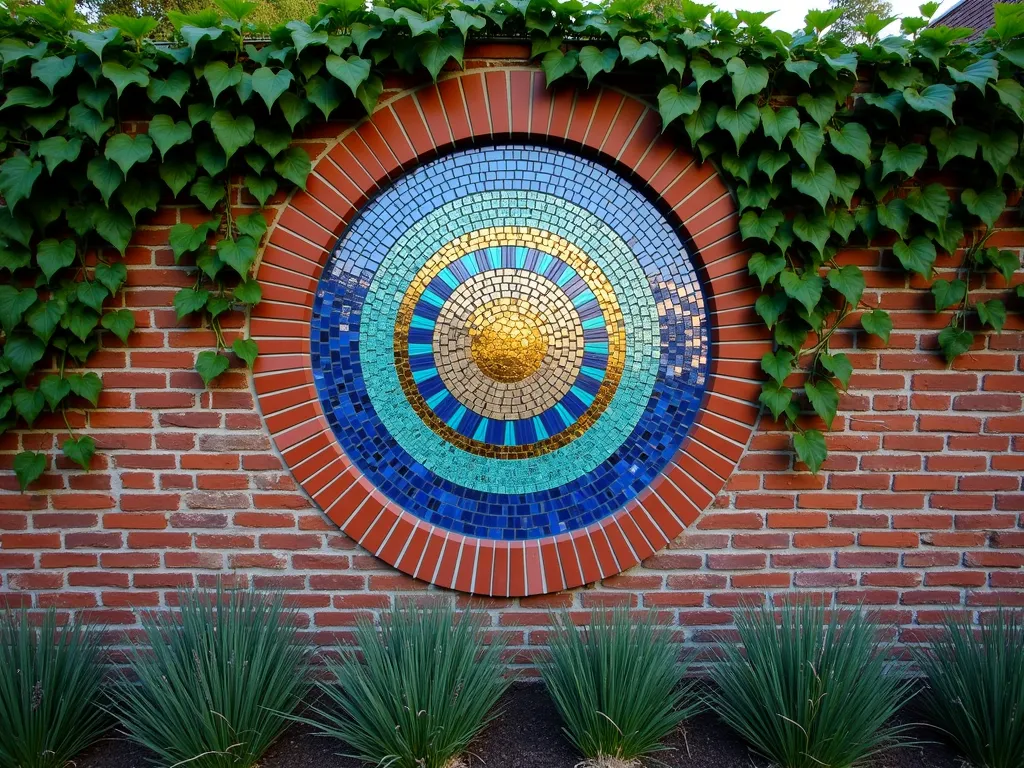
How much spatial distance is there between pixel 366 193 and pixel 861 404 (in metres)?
2.37

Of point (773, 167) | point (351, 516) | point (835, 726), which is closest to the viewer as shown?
point (835, 726)

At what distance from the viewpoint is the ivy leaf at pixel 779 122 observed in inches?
93.7

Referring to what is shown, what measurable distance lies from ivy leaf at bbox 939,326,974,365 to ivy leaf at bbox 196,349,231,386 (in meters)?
3.08

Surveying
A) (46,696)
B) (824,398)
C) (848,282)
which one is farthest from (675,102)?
(46,696)

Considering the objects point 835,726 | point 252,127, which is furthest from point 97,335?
point 835,726

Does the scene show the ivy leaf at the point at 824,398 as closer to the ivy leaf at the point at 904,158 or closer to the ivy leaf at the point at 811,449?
the ivy leaf at the point at 811,449

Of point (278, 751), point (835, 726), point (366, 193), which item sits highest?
point (366, 193)

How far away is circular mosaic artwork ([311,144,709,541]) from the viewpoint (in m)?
2.62

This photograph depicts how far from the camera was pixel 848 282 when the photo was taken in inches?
98.5

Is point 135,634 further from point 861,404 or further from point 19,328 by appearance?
point 861,404

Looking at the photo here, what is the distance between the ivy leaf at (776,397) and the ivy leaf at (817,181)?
76 centimetres

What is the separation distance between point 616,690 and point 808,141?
7.43ft

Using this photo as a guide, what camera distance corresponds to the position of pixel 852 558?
2.69 meters

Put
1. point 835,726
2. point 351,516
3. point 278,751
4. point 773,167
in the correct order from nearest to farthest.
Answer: point 835,726
point 278,751
point 773,167
point 351,516
